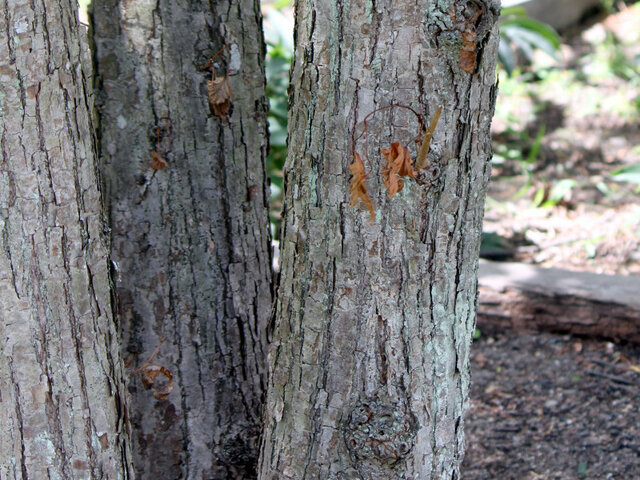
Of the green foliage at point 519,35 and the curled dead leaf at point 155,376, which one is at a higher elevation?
the green foliage at point 519,35

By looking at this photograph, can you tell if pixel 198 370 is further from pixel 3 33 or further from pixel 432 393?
pixel 3 33

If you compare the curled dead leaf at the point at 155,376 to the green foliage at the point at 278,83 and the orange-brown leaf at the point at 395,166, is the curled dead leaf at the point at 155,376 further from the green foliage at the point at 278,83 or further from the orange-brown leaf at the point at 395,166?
the green foliage at the point at 278,83

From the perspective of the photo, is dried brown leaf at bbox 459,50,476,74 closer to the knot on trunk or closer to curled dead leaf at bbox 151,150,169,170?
the knot on trunk

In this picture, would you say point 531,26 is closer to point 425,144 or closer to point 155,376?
point 425,144

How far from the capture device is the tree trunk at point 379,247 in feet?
3.67

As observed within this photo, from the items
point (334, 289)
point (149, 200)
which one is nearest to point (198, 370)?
point (149, 200)

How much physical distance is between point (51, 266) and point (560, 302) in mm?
2237

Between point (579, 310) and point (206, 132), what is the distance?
190 cm

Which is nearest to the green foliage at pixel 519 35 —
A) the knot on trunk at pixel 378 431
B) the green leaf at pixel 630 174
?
the green leaf at pixel 630 174

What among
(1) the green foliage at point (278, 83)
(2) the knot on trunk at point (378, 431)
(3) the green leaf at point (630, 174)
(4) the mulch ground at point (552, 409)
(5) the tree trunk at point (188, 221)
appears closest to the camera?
(2) the knot on trunk at point (378, 431)

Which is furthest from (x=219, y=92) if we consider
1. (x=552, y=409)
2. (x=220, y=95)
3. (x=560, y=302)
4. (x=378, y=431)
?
(x=560, y=302)

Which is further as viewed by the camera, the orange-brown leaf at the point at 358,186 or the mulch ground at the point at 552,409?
the mulch ground at the point at 552,409

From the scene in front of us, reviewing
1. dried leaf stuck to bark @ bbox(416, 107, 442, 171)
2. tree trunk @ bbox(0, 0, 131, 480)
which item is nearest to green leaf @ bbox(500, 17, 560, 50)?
dried leaf stuck to bark @ bbox(416, 107, 442, 171)

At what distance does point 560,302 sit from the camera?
2818 mm
